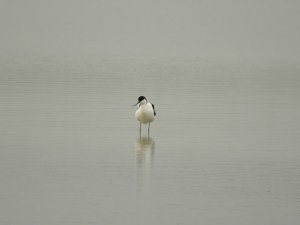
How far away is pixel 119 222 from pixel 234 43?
223 ft

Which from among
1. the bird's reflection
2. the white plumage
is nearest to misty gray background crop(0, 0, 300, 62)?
the white plumage

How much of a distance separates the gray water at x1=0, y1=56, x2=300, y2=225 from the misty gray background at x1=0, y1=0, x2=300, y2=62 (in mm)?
34417

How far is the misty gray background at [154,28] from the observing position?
65.1 metres

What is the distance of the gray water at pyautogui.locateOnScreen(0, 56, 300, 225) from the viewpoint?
1049 cm

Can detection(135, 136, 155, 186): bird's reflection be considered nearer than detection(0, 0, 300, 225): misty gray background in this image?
No

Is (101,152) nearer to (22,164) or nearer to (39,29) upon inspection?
(22,164)

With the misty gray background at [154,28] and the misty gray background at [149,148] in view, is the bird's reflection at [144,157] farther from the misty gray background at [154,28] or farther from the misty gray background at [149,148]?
the misty gray background at [154,28]

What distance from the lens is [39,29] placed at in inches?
3469

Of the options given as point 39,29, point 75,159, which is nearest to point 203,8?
point 39,29

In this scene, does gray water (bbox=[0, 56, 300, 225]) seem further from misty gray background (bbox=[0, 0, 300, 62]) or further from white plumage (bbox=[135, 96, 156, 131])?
misty gray background (bbox=[0, 0, 300, 62])

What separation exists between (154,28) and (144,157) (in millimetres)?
94906

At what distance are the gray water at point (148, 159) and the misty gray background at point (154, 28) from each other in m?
34.4

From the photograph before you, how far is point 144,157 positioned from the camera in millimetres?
13797

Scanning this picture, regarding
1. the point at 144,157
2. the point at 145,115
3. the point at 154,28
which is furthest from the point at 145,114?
the point at 154,28
